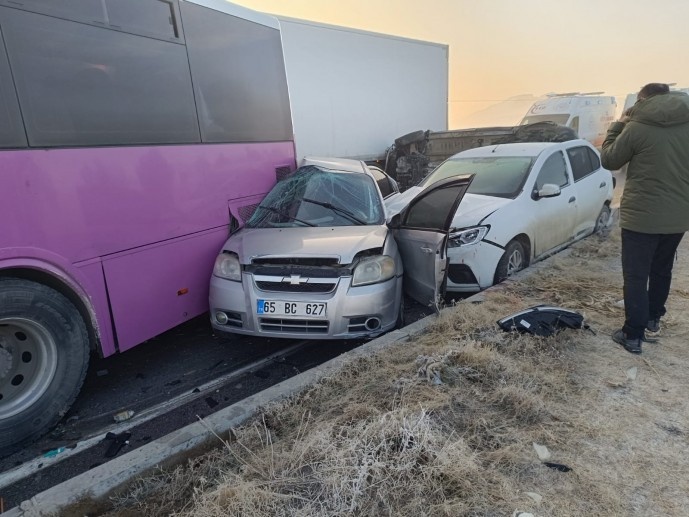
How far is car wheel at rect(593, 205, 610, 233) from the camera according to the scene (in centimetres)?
745

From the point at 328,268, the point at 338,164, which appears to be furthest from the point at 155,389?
the point at 338,164

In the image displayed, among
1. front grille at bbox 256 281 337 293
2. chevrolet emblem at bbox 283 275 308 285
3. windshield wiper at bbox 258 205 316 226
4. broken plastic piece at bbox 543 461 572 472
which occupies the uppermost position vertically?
windshield wiper at bbox 258 205 316 226

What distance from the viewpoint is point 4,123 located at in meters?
2.82

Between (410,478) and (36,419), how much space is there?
8.21 ft

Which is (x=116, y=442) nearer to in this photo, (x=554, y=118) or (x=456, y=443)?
(x=456, y=443)

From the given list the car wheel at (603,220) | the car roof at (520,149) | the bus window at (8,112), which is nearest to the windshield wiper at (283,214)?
the bus window at (8,112)

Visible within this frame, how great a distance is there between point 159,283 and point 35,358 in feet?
3.53

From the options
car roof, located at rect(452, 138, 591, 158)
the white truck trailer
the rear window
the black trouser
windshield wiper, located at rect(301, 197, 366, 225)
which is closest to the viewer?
the black trouser

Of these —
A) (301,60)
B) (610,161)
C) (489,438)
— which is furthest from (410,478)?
(301,60)

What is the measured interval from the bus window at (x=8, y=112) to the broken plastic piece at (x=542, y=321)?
372 cm

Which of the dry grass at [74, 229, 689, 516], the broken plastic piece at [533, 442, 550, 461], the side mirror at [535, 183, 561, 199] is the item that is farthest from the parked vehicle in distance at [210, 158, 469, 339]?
the side mirror at [535, 183, 561, 199]

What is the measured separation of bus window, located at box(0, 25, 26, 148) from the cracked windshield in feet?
7.23

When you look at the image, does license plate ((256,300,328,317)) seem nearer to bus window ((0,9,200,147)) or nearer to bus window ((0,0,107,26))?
bus window ((0,9,200,147))

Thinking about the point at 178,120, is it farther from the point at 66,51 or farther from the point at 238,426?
the point at 238,426
